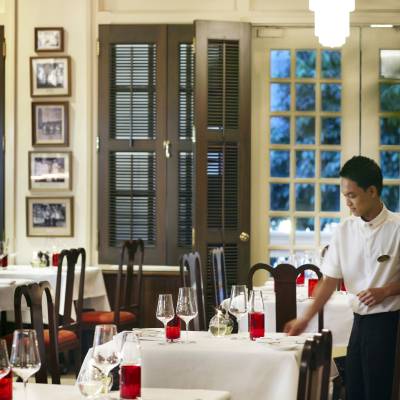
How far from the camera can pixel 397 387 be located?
10.5 ft

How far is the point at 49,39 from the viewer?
899 cm

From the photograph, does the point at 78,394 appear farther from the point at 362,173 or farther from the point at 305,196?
the point at 305,196

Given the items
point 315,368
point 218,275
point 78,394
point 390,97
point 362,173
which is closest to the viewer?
point 315,368

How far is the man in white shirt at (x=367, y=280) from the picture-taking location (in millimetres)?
4230

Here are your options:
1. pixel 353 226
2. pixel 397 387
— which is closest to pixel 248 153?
pixel 353 226

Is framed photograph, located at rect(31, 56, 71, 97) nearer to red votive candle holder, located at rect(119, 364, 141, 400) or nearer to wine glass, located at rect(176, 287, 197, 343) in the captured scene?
wine glass, located at rect(176, 287, 197, 343)

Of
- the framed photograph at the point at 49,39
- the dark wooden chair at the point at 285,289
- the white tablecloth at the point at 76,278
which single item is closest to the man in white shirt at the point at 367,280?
the dark wooden chair at the point at 285,289

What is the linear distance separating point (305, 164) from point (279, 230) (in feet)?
2.04

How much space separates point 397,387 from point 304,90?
579 cm

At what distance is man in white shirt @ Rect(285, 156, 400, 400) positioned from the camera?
4.23 metres

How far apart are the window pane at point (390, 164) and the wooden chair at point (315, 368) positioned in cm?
636

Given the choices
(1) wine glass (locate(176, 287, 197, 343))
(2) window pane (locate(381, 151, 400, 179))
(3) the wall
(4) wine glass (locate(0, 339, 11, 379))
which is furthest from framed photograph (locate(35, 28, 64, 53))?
(4) wine glass (locate(0, 339, 11, 379))

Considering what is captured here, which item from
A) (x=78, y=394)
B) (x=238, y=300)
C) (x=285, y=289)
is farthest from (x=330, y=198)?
(x=78, y=394)

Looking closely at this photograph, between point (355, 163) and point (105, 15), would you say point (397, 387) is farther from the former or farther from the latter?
point (105, 15)
